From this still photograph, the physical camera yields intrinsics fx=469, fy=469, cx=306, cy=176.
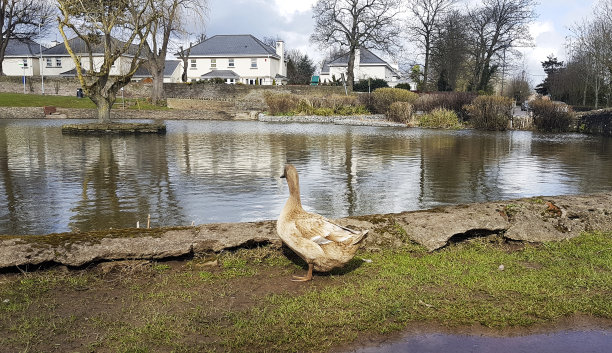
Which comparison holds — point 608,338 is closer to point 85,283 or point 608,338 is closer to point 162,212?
point 85,283

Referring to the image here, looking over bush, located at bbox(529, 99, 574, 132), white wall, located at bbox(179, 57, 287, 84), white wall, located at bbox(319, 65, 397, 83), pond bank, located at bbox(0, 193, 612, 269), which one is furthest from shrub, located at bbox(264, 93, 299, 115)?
white wall, located at bbox(319, 65, 397, 83)

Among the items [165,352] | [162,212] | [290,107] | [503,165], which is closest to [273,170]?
[162,212]

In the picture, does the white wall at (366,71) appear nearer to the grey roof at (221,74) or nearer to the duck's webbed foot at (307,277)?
the grey roof at (221,74)

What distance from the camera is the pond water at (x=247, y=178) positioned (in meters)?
8.47

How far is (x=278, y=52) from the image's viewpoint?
82.9 meters

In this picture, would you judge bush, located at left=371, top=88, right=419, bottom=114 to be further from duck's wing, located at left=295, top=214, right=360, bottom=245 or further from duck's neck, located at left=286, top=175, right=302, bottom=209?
duck's wing, located at left=295, top=214, right=360, bottom=245

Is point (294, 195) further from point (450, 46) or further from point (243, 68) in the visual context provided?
point (243, 68)

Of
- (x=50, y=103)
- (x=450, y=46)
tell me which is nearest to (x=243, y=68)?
(x=450, y=46)

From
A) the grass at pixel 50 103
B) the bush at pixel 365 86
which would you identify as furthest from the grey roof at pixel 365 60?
the grass at pixel 50 103

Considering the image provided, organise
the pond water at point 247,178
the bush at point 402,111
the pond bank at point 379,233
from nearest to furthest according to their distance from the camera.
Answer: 1. the pond bank at point 379,233
2. the pond water at point 247,178
3. the bush at point 402,111

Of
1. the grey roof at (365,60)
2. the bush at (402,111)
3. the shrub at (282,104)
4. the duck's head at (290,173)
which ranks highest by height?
the grey roof at (365,60)

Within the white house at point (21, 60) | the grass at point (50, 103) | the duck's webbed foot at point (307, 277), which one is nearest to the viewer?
the duck's webbed foot at point (307, 277)

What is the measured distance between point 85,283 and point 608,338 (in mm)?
4438

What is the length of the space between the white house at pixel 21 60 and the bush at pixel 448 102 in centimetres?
6873
